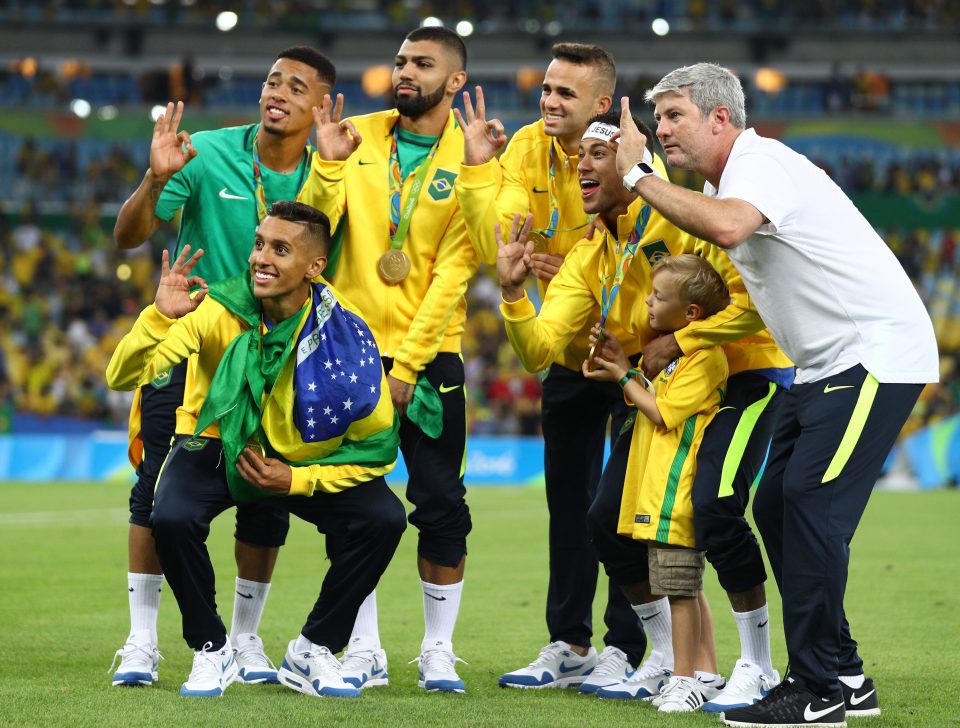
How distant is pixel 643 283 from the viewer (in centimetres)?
550

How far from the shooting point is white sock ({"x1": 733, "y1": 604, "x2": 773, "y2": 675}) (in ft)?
16.8

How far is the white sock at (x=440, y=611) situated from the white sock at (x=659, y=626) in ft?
2.61

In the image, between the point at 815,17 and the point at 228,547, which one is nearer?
the point at 228,547

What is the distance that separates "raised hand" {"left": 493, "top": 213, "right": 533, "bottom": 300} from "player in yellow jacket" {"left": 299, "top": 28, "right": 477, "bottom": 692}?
0.47 meters

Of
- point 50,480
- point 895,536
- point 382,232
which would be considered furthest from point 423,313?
point 50,480

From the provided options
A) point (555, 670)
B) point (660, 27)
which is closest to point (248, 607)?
point (555, 670)

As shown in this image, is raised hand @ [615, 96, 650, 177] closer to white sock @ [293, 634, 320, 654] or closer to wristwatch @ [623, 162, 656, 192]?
wristwatch @ [623, 162, 656, 192]

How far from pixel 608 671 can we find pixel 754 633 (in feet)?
2.38

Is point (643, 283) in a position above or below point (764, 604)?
above

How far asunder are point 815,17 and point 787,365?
106 ft

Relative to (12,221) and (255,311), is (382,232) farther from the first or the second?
(12,221)

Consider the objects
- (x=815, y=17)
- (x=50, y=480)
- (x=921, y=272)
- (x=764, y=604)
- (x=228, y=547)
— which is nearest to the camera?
(x=764, y=604)

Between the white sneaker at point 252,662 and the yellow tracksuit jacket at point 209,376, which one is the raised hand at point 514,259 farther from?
the white sneaker at point 252,662

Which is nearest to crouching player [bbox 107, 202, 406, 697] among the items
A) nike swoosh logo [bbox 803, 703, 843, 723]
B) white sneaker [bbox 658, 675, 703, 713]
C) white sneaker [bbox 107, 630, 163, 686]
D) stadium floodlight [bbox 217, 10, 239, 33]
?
white sneaker [bbox 107, 630, 163, 686]
